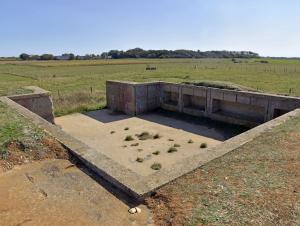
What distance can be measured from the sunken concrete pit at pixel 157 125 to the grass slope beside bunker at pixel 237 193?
1.48 feet

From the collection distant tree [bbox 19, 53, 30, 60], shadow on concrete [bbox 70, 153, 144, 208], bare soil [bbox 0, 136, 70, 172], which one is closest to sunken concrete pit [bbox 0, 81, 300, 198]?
shadow on concrete [bbox 70, 153, 144, 208]

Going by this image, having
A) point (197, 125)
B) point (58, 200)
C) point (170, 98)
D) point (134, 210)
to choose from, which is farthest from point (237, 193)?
point (170, 98)

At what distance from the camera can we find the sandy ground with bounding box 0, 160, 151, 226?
4.87 m

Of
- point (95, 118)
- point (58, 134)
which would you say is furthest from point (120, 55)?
point (58, 134)

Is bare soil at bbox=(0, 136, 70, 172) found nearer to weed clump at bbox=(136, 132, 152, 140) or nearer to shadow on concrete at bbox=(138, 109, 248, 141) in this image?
weed clump at bbox=(136, 132, 152, 140)

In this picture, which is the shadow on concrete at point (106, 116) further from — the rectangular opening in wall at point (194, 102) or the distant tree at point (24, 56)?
the distant tree at point (24, 56)

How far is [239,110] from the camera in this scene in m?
17.8

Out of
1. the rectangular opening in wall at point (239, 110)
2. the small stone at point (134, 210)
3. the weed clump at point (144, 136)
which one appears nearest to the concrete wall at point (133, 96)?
the weed clump at point (144, 136)

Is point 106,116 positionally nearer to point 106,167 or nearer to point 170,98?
point 170,98

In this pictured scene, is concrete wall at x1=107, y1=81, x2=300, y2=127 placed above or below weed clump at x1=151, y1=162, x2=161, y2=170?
above

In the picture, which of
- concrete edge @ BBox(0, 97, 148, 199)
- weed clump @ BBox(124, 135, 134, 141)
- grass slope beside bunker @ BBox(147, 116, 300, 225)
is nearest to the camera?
grass slope beside bunker @ BBox(147, 116, 300, 225)

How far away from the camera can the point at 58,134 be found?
8836mm

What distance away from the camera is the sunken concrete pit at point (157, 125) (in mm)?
7219

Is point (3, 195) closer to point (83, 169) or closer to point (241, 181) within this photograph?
point (83, 169)
